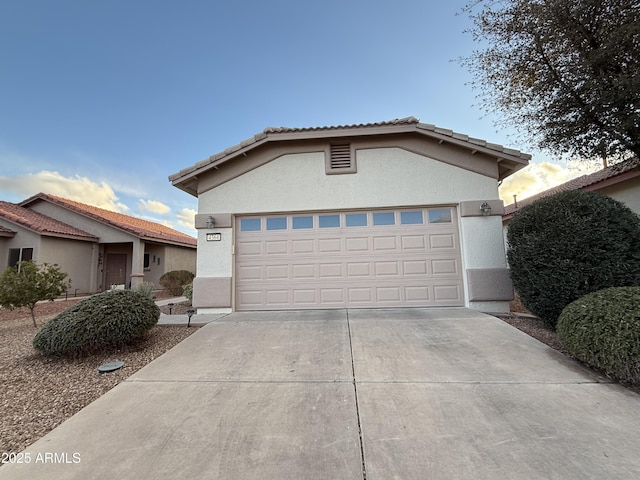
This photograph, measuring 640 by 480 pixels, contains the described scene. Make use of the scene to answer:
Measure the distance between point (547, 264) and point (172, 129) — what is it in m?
12.4

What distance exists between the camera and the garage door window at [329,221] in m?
7.38

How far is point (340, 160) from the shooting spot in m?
7.46

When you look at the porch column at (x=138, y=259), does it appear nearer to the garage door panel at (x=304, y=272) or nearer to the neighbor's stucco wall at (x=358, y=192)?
the neighbor's stucco wall at (x=358, y=192)

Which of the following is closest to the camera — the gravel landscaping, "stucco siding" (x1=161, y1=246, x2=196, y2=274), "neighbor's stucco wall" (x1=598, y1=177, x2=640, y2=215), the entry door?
the gravel landscaping

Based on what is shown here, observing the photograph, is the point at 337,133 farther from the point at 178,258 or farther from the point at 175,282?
the point at 178,258

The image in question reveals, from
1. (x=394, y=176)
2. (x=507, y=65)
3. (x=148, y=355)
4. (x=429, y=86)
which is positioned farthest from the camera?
(x=429, y=86)

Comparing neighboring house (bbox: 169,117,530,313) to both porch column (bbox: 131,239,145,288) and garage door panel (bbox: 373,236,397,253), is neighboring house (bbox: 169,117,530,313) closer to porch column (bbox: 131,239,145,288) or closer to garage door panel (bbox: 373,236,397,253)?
garage door panel (bbox: 373,236,397,253)

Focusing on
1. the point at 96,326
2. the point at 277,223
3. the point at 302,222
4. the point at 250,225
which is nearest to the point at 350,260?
the point at 302,222

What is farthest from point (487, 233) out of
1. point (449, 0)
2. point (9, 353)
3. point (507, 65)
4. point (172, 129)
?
point (172, 129)

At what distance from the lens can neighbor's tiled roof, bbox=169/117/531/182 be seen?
6.92m

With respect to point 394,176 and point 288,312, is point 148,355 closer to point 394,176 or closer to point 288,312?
point 288,312

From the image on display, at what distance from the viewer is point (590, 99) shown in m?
5.84

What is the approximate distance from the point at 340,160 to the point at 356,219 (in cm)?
157

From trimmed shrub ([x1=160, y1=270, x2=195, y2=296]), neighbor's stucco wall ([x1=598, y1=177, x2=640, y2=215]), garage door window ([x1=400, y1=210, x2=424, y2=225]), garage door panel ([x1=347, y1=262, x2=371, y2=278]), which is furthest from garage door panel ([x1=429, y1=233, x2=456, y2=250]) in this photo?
trimmed shrub ([x1=160, y1=270, x2=195, y2=296])
